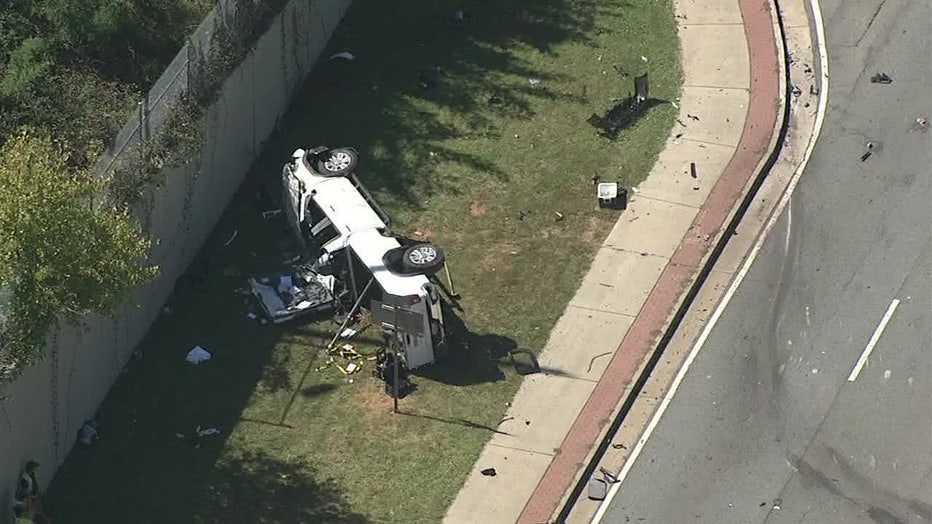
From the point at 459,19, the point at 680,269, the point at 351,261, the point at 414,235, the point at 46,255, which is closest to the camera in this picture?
the point at 46,255

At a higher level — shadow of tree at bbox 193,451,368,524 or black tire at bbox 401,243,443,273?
black tire at bbox 401,243,443,273

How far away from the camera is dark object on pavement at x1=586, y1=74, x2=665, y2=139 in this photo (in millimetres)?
27703

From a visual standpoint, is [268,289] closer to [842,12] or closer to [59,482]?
[59,482]

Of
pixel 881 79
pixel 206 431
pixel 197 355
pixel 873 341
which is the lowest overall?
pixel 206 431

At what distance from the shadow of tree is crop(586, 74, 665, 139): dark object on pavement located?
896 cm

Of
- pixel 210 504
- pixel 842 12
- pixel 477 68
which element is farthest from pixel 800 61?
pixel 210 504

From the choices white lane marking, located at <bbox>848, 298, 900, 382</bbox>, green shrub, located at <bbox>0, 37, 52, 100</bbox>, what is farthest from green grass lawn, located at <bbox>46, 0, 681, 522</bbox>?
white lane marking, located at <bbox>848, 298, 900, 382</bbox>

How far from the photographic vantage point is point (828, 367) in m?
23.3

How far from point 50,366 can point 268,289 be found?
168 inches

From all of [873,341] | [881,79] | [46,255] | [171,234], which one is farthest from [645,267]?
[46,255]

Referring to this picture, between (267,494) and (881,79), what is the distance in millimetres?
13868

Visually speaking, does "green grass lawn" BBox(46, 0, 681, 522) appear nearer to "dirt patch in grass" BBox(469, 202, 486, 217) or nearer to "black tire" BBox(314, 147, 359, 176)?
"dirt patch in grass" BBox(469, 202, 486, 217)

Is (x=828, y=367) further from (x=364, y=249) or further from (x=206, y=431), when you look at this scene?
(x=206, y=431)

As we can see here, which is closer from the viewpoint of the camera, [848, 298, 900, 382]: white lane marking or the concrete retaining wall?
the concrete retaining wall
